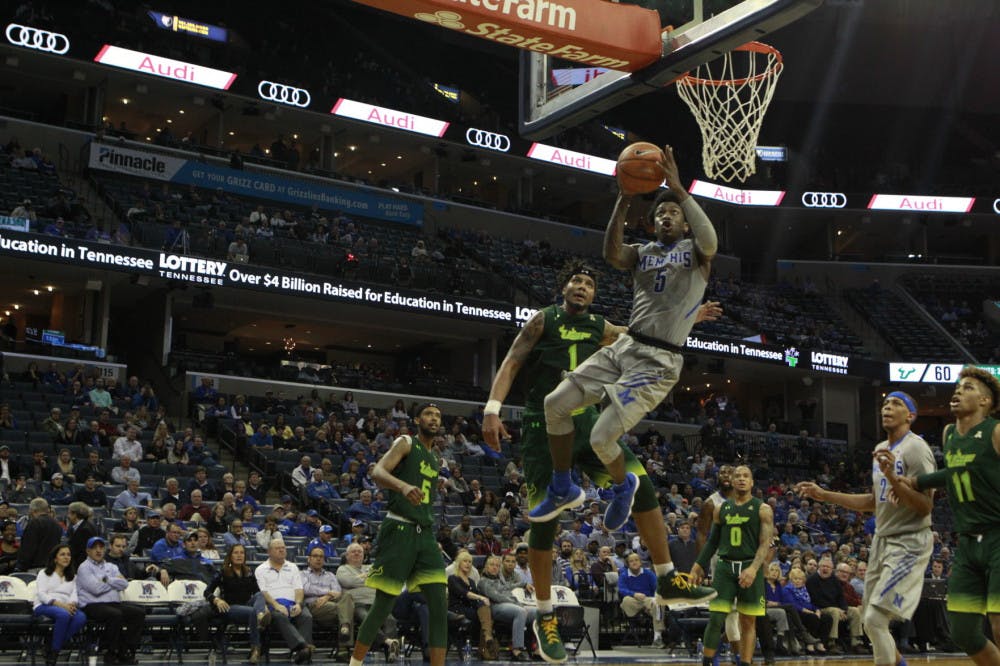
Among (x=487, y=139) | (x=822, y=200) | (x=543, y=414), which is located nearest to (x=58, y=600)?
(x=543, y=414)

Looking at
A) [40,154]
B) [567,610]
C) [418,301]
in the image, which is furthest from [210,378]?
[567,610]

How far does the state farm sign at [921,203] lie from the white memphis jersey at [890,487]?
33231 millimetres

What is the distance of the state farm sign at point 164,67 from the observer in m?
28.0

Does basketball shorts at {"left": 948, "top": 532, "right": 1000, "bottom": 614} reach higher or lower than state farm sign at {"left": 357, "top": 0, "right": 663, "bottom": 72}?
lower

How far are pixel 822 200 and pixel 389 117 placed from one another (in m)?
16.1

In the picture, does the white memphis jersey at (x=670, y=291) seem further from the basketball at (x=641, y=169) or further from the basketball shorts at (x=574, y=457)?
the basketball shorts at (x=574, y=457)

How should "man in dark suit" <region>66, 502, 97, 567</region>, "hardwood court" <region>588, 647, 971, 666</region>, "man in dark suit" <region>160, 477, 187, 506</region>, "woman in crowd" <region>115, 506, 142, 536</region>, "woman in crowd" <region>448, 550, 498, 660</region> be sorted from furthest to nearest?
1. "man in dark suit" <region>160, 477, 187, 506</region>
2. "woman in crowd" <region>115, 506, 142, 536</region>
3. "woman in crowd" <region>448, 550, 498, 660</region>
4. "hardwood court" <region>588, 647, 971, 666</region>
5. "man in dark suit" <region>66, 502, 97, 567</region>

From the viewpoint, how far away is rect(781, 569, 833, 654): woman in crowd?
14.6 m

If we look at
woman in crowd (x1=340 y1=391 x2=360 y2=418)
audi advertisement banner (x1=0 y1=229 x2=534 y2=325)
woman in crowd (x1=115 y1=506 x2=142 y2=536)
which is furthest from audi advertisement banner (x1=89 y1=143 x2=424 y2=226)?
woman in crowd (x1=115 y1=506 x2=142 y2=536)

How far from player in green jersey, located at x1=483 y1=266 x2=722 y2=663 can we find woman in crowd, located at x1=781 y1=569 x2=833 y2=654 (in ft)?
28.5

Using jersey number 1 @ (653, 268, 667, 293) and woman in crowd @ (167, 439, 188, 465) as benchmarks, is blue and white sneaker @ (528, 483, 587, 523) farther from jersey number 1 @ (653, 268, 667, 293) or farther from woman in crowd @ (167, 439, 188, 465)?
woman in crowd @ (167, 439, 188, 465)

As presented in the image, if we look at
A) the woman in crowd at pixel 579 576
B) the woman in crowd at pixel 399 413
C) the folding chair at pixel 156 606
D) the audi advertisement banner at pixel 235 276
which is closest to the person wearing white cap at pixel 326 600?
the folding chair at pixel 156 606

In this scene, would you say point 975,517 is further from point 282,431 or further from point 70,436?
point 282,431

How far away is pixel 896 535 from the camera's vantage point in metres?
7.08
